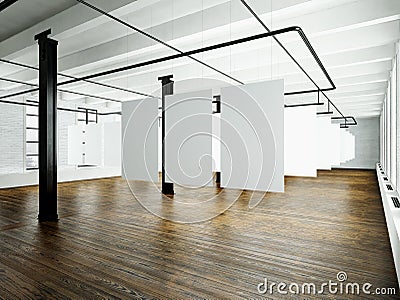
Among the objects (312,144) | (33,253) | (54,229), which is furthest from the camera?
(312,144)

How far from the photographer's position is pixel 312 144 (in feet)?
21.8

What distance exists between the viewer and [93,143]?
9.48 m

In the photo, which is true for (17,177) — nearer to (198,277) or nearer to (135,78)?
(135,78)

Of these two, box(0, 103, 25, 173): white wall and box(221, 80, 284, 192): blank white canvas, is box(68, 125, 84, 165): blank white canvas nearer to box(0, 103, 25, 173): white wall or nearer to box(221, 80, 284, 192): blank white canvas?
box(0, 103, 25, 173): white wall

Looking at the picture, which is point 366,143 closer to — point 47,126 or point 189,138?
point 189,138

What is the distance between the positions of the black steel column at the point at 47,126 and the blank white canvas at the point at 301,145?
13.9 feet

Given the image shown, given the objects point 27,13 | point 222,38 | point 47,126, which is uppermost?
point 27,13

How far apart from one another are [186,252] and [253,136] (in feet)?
5.99

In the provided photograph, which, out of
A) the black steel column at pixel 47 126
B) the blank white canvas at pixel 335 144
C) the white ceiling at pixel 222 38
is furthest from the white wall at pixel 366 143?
the black steel column at pixel 47 126

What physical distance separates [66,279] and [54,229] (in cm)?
201

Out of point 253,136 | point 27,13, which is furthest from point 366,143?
point 27,13

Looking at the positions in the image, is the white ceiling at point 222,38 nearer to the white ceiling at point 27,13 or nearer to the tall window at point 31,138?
the white ceiling at point 27,13

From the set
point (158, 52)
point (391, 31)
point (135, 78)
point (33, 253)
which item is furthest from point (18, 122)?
point (391, 31)

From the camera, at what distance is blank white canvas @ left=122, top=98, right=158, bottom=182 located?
6355 mm
